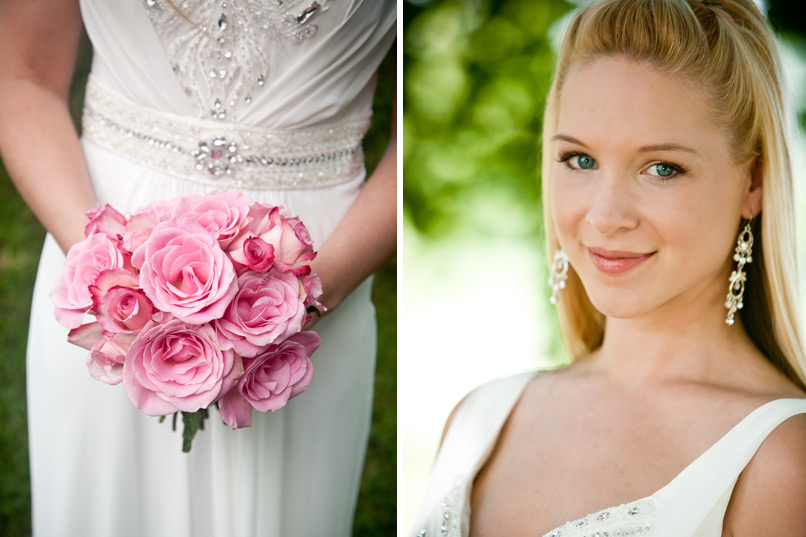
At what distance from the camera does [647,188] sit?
1.18m

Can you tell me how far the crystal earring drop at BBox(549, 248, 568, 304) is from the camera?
1312 millimetres

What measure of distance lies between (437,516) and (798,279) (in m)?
0.73

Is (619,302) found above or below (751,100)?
below

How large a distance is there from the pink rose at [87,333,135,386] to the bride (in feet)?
2.34

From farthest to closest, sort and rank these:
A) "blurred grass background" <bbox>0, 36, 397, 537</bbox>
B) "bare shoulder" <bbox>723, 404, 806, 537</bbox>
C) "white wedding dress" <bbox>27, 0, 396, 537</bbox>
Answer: "blurred grass background" <bbox>0, 36, 397, 537</bbox>, "white wedding dress" <bbox>27, 0, 396, 537</bbox>, "bare shoulder" <bbox>723, 404, 806, 537</bbox>

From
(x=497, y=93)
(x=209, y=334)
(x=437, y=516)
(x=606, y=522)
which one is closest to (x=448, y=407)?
(x=437, y=516)

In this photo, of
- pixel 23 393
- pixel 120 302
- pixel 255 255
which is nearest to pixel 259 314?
pixel 255 255

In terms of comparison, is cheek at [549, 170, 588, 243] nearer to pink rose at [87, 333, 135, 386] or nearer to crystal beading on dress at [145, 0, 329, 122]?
crystal beading on dress at [145, 0, 329, 122]

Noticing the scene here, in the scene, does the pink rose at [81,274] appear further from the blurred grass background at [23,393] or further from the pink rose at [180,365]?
the blurred grass background at [23,393]

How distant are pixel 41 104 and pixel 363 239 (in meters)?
0.75

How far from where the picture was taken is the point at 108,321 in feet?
4.23

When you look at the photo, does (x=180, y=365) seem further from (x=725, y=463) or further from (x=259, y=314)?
(x=725, y=463)

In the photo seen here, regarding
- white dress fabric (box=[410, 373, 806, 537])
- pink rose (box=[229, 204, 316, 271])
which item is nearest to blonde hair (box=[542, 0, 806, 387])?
white dress fabric (box=[410, 373, 806, 537])

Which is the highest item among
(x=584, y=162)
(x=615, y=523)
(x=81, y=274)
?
(x=584, y=162)
